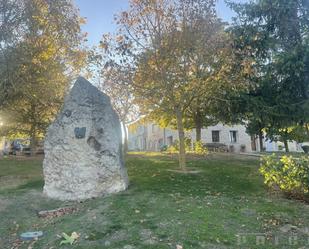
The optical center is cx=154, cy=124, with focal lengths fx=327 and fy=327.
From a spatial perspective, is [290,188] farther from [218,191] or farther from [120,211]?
Answer: [120,211]

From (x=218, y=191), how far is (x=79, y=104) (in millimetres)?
4507

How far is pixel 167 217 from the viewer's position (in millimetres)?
6430

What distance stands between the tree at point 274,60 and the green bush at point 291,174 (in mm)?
6928

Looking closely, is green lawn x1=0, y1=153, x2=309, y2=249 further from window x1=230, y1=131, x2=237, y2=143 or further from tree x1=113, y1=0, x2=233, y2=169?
window x1=230, y1=131, x2=237, y2=143

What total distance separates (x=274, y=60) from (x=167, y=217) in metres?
10.7

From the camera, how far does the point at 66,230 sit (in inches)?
243

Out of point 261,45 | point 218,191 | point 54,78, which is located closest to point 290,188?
point 218,191

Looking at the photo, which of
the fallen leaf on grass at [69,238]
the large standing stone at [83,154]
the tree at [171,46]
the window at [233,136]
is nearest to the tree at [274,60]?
the tree at [171,46]

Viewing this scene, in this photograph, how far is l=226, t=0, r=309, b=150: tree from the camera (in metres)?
15.0

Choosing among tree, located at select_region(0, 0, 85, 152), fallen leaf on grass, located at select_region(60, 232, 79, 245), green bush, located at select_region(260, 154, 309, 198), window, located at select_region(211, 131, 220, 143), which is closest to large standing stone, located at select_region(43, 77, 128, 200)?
fallen leaf on grass, located at select_region(60, 232, 79, 245)

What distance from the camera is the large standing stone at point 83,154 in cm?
862

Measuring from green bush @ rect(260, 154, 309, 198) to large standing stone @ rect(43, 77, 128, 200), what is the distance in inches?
155

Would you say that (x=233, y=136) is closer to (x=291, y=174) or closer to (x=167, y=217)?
(x=291, y=174)

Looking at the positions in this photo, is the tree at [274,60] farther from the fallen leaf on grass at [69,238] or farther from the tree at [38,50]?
the fallen leaf on grass at [69,238]
